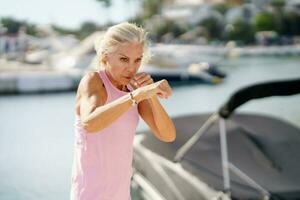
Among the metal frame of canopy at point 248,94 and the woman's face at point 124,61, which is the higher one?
the woman's face at point 124,61

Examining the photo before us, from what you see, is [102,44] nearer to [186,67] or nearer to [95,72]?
[95,72]

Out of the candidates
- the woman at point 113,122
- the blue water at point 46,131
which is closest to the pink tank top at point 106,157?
the woman at point 113,122

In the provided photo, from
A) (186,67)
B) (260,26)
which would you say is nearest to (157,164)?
(186,67)

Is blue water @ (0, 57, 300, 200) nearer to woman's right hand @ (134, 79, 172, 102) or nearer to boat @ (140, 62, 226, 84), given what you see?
boat @ (140, 62, 226, 84)

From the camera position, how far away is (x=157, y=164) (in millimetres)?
5027

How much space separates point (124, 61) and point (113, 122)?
209mm

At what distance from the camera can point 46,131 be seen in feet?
53.5

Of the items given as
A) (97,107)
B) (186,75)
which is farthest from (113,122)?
(186,75)

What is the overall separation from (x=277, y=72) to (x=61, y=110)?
1041 inches

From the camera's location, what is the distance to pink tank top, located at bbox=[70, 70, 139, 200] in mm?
1763

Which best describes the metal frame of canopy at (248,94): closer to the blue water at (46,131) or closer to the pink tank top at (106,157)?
the pink tank top at (106,157)

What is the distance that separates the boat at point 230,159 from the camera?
4105mm

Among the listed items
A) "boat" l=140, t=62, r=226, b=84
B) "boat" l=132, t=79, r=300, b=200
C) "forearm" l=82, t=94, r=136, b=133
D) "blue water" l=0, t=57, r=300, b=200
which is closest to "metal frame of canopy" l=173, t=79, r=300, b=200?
"boat" l=132, t=79, r=300, b=200

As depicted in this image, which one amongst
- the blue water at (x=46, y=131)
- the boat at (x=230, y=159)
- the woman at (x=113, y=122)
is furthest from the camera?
the blue water at (x=46, y=131)
